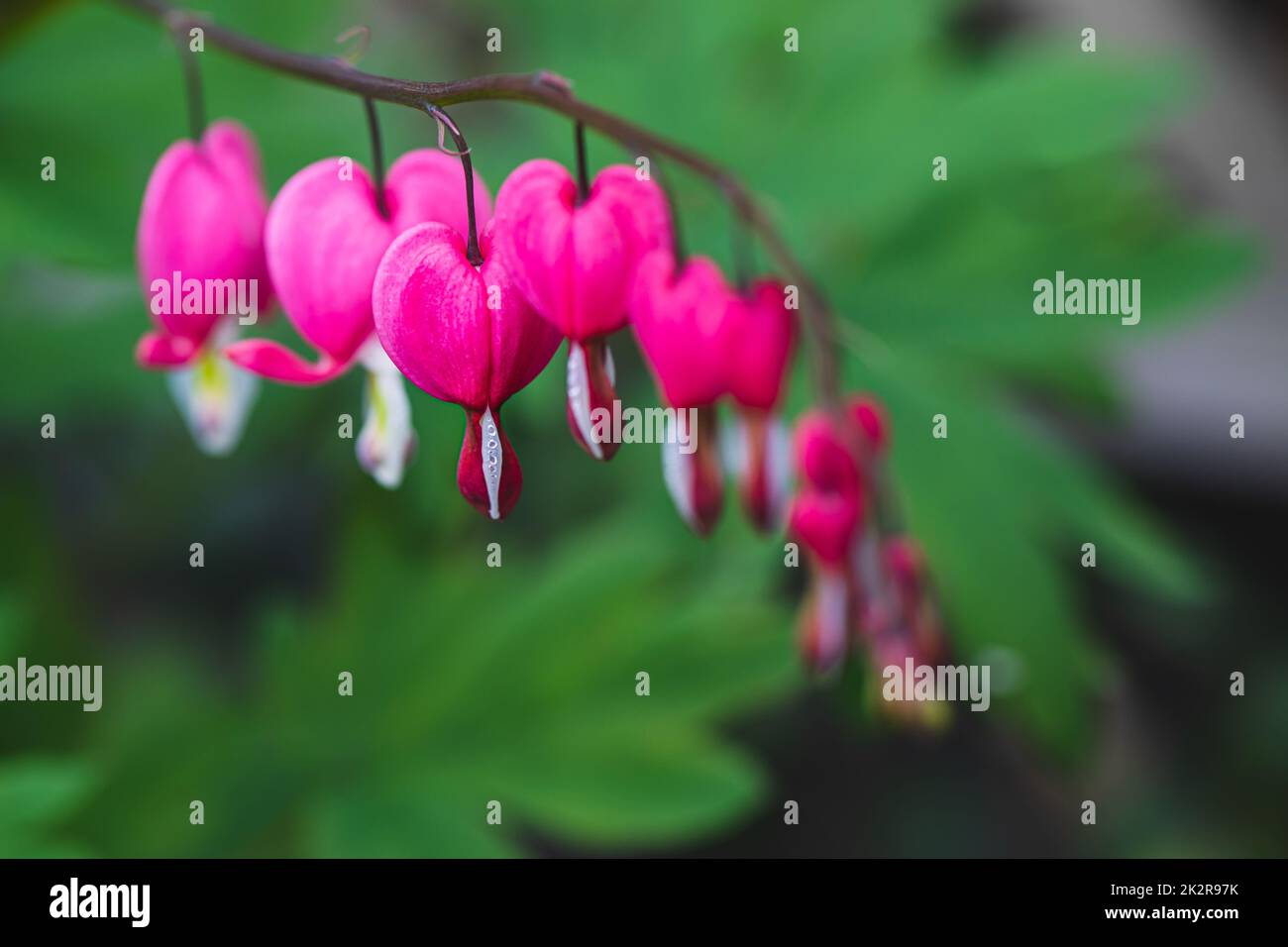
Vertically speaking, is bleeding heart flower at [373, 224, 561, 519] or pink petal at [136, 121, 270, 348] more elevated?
pink petal at [136, 121, 270, 348]

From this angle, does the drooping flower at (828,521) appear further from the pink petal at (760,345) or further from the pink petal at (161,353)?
the pink petal at (161,353)

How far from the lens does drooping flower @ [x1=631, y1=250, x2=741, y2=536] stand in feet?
2.55

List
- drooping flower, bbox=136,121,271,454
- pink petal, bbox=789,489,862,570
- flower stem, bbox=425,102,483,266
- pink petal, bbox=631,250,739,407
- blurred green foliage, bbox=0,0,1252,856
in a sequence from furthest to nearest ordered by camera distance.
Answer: blurred green foliage, bbox=0,0,1252,856, pink petal, bbox=789,489,862,570, drooping flower, bbox=136,121,271,454, pink petal, bbox=631,250,739,407, flower stem, bbox=425,102,483,266

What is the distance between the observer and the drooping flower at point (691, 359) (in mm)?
778

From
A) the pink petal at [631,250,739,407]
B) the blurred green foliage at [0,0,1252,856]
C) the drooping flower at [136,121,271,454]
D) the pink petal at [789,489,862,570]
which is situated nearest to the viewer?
the pink petal at [631,250,739,407]

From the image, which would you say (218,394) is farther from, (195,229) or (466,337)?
(466,337)

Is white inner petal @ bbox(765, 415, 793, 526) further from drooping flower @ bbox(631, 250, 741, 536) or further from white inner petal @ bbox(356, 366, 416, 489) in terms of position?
white inner petal @ bbox(356, 366, 416, 489)

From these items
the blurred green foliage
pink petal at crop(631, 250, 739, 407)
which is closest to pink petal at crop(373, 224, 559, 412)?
pink petal at crop(631, 250, 739, 407)

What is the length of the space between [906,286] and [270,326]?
2.63 feet

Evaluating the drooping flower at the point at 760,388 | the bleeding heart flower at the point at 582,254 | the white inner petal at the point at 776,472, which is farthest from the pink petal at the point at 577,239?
the white inner petal at the point at 776,472

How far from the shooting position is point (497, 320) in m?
0.68

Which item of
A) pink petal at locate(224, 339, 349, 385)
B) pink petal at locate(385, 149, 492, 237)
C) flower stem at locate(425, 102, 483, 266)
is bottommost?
pink petal at locate(224, 339, 349, 385)
